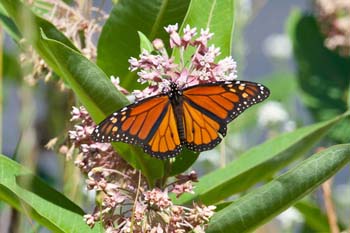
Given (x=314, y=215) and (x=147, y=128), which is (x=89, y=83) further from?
(x=314, y=215)

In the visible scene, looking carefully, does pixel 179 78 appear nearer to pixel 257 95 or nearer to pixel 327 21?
pixel 257 95

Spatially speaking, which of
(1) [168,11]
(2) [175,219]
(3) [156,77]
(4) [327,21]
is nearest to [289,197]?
(2) [175,219]

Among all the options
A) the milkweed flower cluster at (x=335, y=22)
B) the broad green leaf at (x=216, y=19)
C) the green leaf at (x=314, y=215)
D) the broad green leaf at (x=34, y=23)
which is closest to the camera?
the broad green leaf at (x=34, y=23)

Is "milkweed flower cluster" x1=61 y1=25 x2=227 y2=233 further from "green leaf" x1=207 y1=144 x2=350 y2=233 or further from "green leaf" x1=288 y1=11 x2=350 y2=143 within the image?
"green leaf" x1=288 y1=11 x2=350 y2=143

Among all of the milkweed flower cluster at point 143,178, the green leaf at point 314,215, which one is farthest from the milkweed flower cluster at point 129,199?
the green leaf at point 314,215

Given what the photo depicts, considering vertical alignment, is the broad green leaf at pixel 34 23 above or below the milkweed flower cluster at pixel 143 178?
above

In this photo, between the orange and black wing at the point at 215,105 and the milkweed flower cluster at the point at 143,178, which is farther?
the orange and black wing at the point at 215,105

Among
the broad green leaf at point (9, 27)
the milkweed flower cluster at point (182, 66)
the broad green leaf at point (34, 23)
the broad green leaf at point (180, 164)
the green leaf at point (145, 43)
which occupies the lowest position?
the broad green leaf at point (180, 164)

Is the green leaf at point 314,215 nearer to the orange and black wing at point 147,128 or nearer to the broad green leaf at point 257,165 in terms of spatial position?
the broad green leaf at point 257,165
